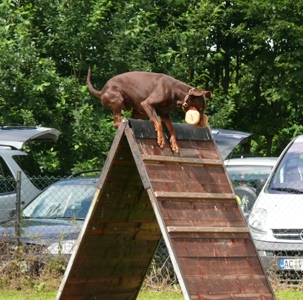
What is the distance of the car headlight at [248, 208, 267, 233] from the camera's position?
1012 centimetres

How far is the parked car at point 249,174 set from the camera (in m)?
11.2

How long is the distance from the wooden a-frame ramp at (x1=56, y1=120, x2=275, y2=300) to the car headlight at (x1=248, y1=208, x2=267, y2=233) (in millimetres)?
2645

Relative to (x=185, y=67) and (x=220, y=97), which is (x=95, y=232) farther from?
(x=220, y=97)

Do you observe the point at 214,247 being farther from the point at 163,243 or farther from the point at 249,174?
the point at 249,174

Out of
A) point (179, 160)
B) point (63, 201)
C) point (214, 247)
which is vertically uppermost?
point (179, 160)

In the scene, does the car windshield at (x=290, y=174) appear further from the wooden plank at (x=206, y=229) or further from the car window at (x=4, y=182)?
the car window at (x=4, y=182)

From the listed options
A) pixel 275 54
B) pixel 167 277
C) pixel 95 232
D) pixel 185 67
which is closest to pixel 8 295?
pixel 167 277

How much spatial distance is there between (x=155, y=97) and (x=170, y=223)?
3.42 ft

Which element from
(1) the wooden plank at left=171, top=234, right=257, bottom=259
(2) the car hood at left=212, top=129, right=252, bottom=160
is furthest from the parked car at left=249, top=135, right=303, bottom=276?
(1) the wooden plank at left=171, top=234, right=257, bottom=259

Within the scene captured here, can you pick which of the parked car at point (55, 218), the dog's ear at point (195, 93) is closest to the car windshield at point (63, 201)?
the parked car at point (55, 218)

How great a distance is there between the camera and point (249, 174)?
12.5 metres

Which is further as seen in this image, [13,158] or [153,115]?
[13,158]

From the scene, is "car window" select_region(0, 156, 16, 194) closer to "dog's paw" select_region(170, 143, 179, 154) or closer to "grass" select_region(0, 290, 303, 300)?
"grass" select_region(0, 290, 303, 300)

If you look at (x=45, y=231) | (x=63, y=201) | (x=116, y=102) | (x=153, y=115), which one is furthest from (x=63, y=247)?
(x=153, y=115)
